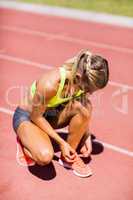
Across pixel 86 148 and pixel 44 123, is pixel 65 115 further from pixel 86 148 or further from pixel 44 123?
pixel 86 148

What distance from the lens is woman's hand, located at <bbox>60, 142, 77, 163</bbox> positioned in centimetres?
423

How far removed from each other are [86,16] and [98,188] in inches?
303

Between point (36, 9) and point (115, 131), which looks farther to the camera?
point (36, 9)

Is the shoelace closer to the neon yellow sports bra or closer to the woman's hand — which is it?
the woman's hand

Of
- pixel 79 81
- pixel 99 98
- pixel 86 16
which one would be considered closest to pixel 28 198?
pixel 79 81

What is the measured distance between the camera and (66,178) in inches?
171

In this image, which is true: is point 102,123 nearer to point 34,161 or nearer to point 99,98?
point 99,98

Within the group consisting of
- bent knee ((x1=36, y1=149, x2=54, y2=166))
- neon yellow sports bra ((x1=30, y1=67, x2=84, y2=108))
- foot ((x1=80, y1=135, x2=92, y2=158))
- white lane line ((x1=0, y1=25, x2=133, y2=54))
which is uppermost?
neon yellow sports bra ((x1=30, y1=67, x2=84, y2=108))

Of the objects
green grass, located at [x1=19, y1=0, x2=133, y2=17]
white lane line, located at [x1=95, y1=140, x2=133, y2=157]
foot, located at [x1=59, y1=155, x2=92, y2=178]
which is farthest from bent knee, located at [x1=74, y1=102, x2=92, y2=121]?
green grass, located at [x1=19, y1=0, x2=133, y2=17]

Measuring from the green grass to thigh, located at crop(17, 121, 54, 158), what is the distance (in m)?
7.90

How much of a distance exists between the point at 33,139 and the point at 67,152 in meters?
0.32

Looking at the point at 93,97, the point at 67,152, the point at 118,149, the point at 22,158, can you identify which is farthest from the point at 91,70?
the point at 93,97

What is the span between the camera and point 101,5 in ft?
42.3

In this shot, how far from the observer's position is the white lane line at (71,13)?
11.1 m
